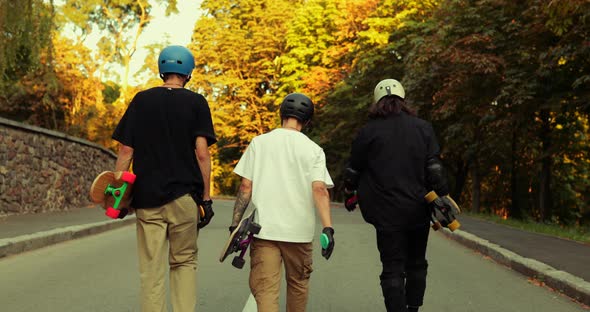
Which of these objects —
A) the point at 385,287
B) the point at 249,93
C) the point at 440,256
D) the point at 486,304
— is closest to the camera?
the point at 385,287

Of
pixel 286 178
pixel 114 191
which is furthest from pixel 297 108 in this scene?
pixel 114 191

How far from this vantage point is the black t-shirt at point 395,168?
188 inches

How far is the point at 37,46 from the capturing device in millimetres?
15523

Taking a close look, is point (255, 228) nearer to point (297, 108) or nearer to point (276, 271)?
point (276, 271)

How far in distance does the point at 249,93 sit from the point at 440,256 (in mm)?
33947

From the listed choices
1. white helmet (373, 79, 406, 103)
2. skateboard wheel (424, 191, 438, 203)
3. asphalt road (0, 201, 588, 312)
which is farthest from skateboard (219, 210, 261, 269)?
asphalt road (0, 201, 588, 312)

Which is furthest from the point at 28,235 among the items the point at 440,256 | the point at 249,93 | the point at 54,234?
the point at 249,93

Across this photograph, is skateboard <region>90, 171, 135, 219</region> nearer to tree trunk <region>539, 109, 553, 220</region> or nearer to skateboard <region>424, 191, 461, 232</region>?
skateboard <region>424, 191, 461, 232</region>

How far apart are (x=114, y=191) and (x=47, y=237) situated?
22.4 feet

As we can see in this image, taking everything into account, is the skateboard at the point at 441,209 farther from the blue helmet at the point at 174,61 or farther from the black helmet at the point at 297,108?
the blue helmet at the point at 174,61

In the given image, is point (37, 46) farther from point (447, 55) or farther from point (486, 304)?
point (486, 304)

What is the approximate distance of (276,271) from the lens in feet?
13.8

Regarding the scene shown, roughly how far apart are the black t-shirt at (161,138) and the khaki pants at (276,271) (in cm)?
63

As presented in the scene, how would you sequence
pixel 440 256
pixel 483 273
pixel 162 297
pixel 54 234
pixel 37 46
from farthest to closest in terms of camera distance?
pixel 37 46, pixel 54 234, pixel 440 256, pixel 483 273, pixel 162 297
